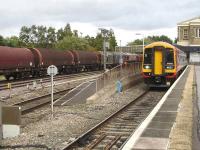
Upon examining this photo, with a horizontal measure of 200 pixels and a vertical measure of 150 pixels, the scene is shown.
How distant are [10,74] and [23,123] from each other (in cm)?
2263

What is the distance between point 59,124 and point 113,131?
2.60 m

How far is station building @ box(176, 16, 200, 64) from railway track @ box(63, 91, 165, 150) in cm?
7786

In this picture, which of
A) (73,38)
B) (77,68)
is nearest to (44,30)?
(73,38)

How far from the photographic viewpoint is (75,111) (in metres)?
20.4

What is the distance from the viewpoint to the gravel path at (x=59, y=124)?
13.1 metres

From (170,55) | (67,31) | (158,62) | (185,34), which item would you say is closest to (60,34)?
(67,31)

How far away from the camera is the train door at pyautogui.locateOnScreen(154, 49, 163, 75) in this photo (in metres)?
30.5

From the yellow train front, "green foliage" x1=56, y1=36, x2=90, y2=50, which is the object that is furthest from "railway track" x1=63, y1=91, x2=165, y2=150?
"green foliage" x1=56, y1=36, x2=90, y2=50

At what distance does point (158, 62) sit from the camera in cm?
3061

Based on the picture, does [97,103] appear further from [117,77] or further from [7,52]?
[7,52]

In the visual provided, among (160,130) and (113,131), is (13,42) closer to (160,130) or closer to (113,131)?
(113,131)

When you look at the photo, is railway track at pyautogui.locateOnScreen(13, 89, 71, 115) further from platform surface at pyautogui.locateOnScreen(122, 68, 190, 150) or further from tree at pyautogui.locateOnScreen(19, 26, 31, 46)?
tree at pyautogui.locateOnScreen(19, 26, 31, 46)

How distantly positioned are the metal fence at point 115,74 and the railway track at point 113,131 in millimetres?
4716

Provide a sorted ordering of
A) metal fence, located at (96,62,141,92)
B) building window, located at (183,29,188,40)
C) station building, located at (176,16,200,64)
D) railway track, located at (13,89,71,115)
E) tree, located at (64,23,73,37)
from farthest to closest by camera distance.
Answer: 1. tree, located at (64,23,73,37)
2. building window, located at (183,29,188,40)
3. station building, located at (176,16,200,64)
4. metal fence, located at (96,62,141,92)
5. railway track, located at (13,89,71,115)
